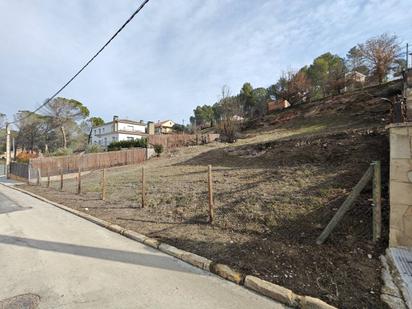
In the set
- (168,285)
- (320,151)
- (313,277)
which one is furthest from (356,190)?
(320,151)

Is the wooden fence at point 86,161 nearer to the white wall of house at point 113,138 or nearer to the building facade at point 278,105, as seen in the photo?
the building facade at point 278,105

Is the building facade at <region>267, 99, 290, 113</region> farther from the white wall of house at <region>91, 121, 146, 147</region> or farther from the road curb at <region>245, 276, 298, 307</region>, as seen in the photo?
the road curb at <region>245, 276, 298, 307</region>

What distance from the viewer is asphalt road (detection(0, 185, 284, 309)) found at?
9.83ft

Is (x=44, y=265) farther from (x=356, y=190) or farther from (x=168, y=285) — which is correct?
(x=356, y=190)

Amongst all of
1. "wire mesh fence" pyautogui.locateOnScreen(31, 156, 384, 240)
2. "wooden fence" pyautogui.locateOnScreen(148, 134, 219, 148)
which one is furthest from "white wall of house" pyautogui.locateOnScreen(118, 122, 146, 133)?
"wire mesh fence" pyautogui.locateOnScreen(31, 156, 384, 240)

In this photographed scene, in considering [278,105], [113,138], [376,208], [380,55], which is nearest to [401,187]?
[376,208]

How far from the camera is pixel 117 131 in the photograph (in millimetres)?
45906

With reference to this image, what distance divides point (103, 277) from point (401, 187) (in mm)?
4586

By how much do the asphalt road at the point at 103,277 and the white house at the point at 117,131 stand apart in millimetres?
41500

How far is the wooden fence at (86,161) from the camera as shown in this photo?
916 inches

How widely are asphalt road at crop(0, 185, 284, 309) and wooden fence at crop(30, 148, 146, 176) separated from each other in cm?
1977

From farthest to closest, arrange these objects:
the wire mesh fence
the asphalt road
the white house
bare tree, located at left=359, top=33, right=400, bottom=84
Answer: the white house
bare tree, located at left=359, top=33, right=400, bottom=84
the wire mesh fence
the asphalt road

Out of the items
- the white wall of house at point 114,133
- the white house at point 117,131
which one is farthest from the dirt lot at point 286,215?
the white house at point 117,131

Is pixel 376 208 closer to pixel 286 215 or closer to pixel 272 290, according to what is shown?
pixel 286 215
